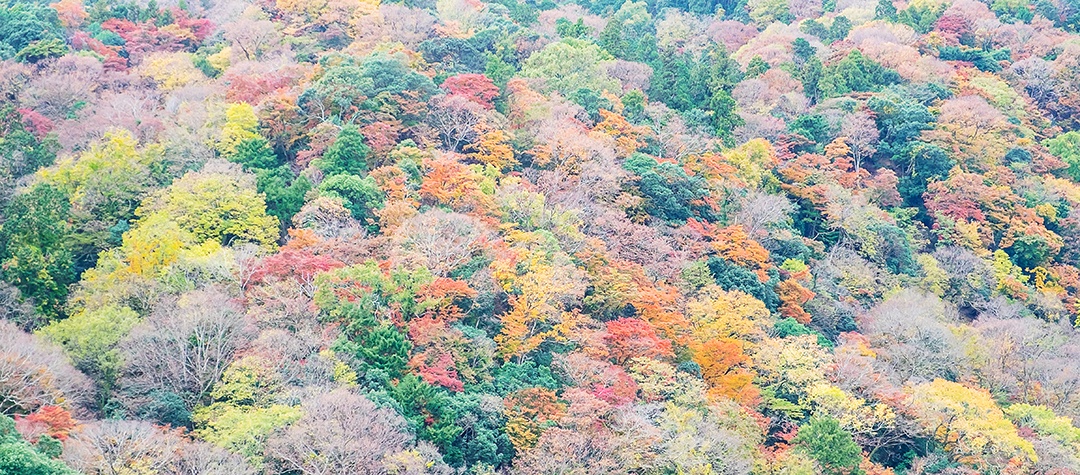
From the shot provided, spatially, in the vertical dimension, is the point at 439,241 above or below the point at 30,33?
above

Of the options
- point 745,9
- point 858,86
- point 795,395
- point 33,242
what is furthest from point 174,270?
point 745,9

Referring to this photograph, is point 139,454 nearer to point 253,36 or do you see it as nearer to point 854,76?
point 253,36

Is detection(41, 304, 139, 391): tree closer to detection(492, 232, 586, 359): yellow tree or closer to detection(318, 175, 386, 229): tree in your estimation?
detection(318, 175, 386, 229): tree

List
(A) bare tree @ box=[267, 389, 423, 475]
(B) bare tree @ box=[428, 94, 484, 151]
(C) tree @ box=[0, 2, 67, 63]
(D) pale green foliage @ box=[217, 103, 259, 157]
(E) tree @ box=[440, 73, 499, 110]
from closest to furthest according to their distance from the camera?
(A) bare tree @ box=[267, 389, 423, 475]
(D) pale green foliage @ box=[217, 103, 259, 157]
(B) bare tree @ box=[428, 94, 484, 151]
(E) tree @ box=[440, 73, 499, 110]
(C) tree @ box=[0, 2, 67, 63]

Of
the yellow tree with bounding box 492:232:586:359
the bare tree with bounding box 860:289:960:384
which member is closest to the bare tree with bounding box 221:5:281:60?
the yellow tree with bounding box 492:232:586:359

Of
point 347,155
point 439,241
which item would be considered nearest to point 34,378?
point 439,241

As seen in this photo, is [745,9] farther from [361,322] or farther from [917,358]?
[361,322]

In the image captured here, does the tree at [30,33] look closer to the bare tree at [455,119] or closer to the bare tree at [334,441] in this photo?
the bare tree at [455,119]

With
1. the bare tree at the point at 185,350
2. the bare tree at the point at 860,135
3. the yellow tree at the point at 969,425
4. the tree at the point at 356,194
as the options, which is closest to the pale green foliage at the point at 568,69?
the bare tree at the point at 860,135

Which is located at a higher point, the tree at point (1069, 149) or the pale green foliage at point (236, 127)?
the pale green foliage at point (236, 127)

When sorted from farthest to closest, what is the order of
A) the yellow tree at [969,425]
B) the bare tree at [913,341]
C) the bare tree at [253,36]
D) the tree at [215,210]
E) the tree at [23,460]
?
1. the bare tree at [253,36]
2. the bare tree at [913,341]
3. the tree at [215,210]
4. the yellow tree at [969,425]
5. the tree at [23,460]
